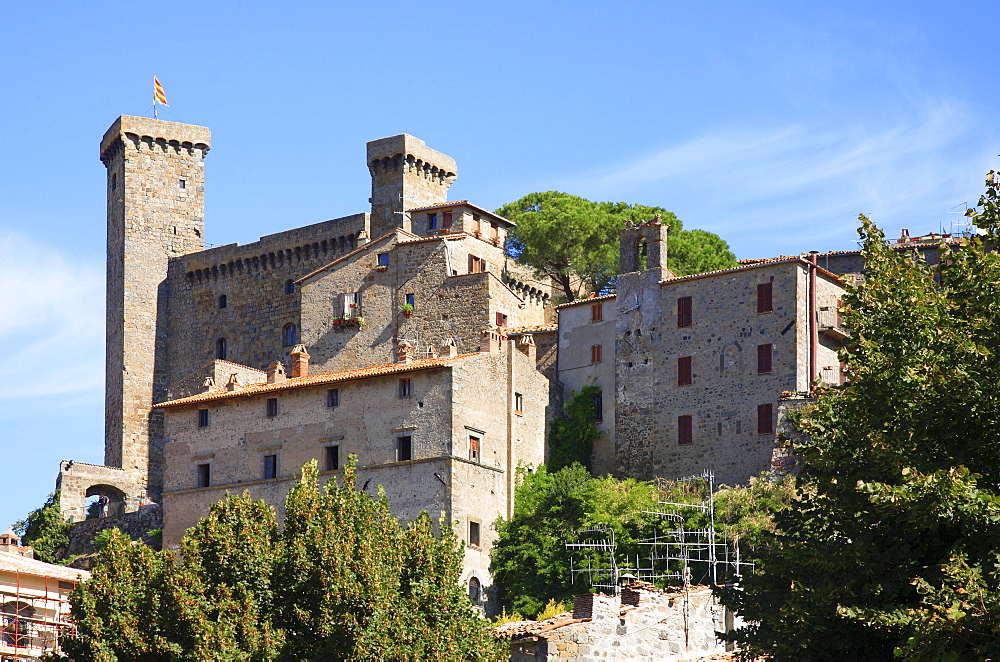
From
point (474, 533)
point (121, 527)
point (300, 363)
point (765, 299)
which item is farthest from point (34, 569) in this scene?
point (765, 299)

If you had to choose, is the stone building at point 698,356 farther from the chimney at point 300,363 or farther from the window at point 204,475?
the window at point 204,475

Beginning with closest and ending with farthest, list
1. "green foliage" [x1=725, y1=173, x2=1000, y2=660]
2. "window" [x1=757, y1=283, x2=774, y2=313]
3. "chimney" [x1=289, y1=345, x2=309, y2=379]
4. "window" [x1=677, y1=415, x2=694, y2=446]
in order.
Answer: "green foliage" [x1=725, y1=173, x2=1000, y2=660] < "window" [x1=757, y1=283, x2=774, y2=313] < "window" [x1=677, y1=415, x2=694, y2=446] < "chimney" [x1=289, y1=345, x2=309, y2=379]

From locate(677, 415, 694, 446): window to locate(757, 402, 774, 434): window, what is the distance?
2.38m

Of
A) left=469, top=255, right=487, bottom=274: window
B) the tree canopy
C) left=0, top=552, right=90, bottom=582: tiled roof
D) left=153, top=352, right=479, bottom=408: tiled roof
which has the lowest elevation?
left=0, top=552, right=90, bottom=582: tiled roof

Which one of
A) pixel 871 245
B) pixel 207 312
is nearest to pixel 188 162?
pixel 207 312

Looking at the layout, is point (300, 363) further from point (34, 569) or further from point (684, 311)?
point (34, 569)

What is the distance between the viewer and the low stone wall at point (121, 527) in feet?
196

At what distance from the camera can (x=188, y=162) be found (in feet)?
261

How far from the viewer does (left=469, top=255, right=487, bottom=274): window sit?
6331 centimetres

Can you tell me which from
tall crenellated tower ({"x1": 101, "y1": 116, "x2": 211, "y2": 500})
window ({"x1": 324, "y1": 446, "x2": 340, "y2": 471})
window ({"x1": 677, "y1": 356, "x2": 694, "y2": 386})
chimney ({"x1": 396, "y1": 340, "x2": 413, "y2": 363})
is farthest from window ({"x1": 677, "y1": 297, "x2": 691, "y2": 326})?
tall crenellated tower ({"x1": 101, "y1": 116, "x2": 211, "y2": 500})

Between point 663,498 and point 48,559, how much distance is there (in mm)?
24077

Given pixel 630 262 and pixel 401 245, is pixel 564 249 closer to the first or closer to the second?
A: pixel 401 245

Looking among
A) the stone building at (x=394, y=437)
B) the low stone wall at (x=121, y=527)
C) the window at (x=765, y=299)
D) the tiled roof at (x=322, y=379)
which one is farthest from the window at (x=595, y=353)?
the low stone wall at (x=121, y=527)

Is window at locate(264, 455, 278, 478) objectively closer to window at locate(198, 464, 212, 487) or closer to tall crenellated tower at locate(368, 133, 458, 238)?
window at locate(198, 464, 212, 487)
